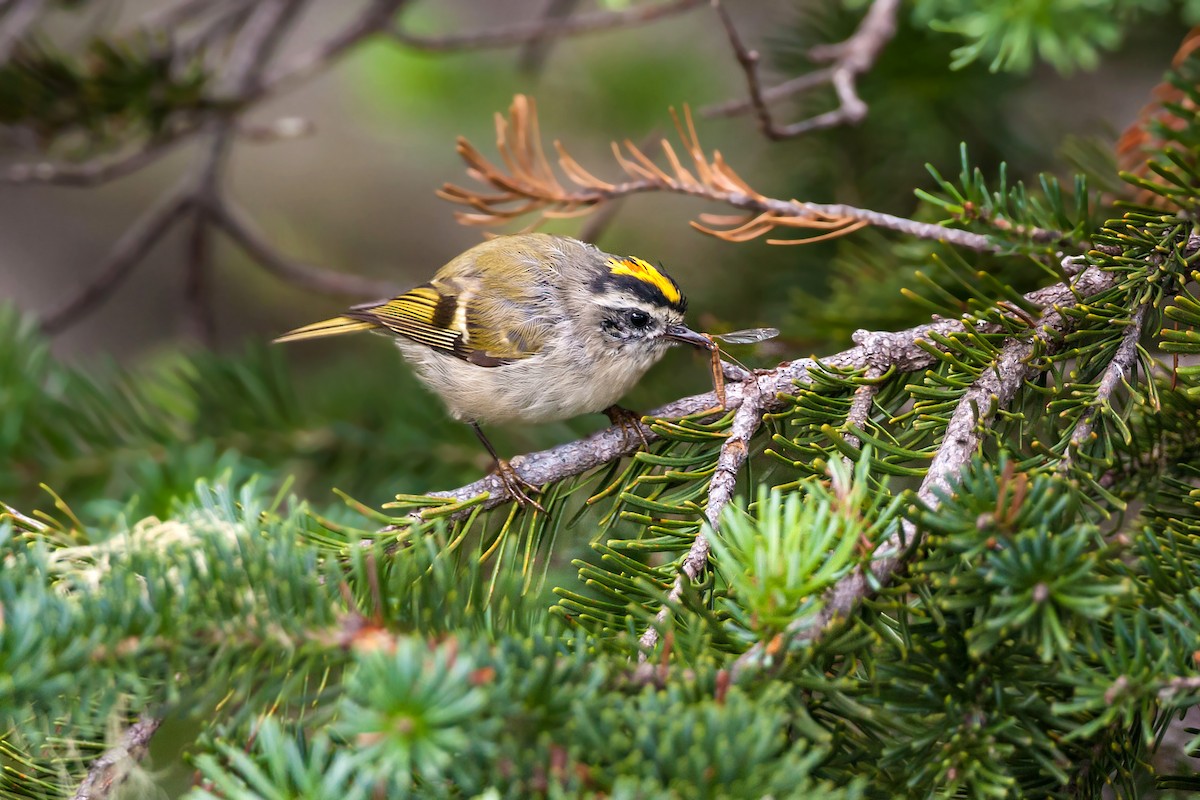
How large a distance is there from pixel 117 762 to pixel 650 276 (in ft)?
4.78

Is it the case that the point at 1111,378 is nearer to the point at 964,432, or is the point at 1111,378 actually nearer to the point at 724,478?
the point at 964,432

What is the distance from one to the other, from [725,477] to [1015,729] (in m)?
0.49

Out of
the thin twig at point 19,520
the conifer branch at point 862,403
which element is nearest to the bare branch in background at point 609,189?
the conifer branch at point 862,403

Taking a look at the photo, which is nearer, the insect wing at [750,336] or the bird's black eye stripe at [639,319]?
the insect wing at [750,336]

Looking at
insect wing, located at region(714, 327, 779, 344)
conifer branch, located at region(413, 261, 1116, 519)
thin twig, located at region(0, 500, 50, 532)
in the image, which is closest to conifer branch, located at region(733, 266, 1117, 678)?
conifer branch, located at region(413, 261, 1116, 519)

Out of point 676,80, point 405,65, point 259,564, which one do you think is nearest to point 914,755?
point 259,564

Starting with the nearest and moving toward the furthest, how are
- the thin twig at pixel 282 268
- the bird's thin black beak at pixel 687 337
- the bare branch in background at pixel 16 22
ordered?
the bird's thin black beak at pixel 687 337 → the bare branch in background at pixel 16 22 → the thin twig at pixel 282 268

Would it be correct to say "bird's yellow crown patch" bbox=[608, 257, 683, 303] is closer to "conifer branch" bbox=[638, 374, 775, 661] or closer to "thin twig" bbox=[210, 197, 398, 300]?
"conifer branch" bbox=[638, 374, 775, 661]

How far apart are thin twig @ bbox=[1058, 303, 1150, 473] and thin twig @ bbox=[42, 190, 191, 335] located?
237 cm

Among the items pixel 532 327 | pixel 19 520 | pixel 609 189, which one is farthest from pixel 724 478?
pixel 532 327

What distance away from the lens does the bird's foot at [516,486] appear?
139cm

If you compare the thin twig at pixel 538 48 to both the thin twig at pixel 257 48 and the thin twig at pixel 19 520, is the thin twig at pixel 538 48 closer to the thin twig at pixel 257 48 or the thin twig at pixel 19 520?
the thin twig at pixel 257 48

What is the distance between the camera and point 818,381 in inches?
49.4

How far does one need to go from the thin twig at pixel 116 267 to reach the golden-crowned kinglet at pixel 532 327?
55 cm
